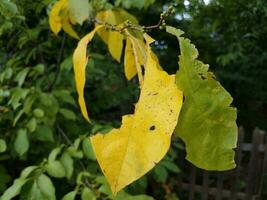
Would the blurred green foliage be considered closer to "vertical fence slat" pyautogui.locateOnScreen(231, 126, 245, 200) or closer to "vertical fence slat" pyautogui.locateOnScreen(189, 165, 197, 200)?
"vertical fence slat" pyautogui.locateOnScreen(189, 165, 197, 200)

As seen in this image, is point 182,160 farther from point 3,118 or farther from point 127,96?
point 3,118

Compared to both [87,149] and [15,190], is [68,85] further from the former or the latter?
[15,190]

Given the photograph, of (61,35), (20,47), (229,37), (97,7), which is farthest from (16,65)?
(229,37)

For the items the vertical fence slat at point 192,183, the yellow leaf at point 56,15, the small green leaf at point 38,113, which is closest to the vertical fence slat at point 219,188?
the vertical fence slat at point 192,183

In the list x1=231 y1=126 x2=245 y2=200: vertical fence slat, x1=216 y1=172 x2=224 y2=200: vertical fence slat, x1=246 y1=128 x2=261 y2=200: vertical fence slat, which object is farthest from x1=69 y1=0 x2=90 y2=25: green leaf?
x1=216 y1=172 x2=224 y2=200: vertical fence slat

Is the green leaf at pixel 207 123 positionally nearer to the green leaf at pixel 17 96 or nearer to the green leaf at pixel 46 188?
the green leaf at pixel 46 188

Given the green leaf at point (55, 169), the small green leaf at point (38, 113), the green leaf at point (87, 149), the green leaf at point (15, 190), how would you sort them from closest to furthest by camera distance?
the green leaf at point (15, 190)
the green leaf at point (55, 169)
the green leaf at point (87, 149)
the small green leaf at point (38, 113)
